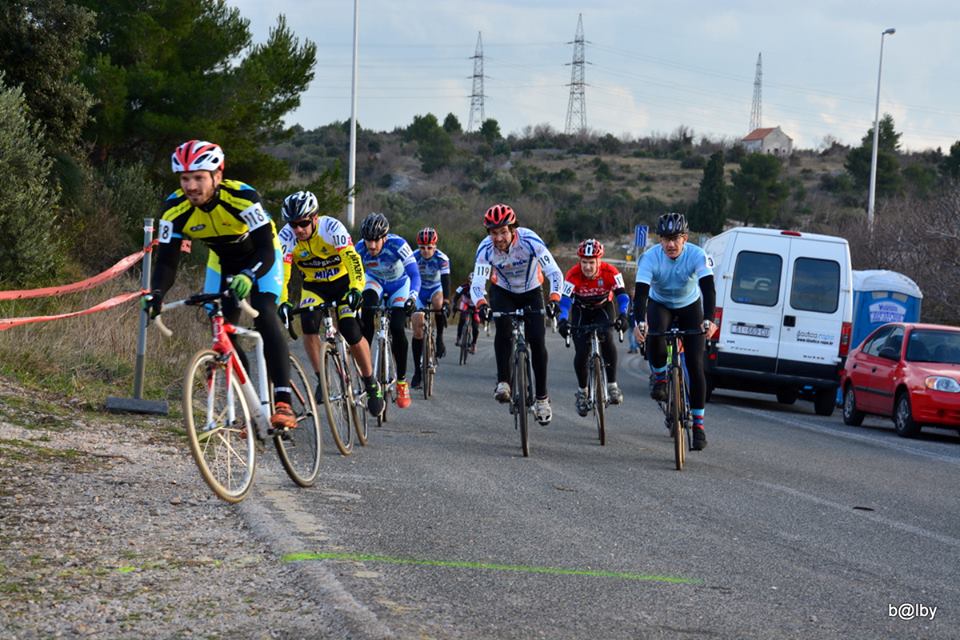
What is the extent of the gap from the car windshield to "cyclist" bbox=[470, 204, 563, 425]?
8203 mm

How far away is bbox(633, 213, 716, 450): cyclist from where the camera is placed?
11.4m

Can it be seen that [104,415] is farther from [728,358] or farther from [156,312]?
[728,358]

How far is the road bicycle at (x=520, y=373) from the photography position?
1123 cm

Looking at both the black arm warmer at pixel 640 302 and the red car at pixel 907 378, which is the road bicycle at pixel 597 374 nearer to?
the black arm warmer at pixel 640 302

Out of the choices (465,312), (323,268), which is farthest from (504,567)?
(465,312)

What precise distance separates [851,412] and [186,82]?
16.4 meters

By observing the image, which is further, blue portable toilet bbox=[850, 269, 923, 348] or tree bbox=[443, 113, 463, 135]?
tree bbox=[443, 113, 463, 135]

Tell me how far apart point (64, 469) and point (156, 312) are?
5.46 feet

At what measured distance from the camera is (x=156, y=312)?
718 cm

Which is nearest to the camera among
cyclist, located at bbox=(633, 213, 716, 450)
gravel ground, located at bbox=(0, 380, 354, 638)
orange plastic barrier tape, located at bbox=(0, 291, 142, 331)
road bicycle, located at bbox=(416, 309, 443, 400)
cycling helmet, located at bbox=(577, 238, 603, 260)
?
gravel ground, located at bbox=(0, 380, 354, 638)

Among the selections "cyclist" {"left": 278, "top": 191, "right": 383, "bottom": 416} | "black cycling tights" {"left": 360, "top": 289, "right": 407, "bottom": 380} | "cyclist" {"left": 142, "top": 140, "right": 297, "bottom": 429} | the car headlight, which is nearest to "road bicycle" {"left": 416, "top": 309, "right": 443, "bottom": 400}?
"black cycling tights" {"left": 360, "top": 289, "right": 407, "bottom": 380}

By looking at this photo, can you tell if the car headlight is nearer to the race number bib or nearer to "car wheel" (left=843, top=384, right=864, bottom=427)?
"car wheel" (left=843, top=384, right=864, bottom=427)

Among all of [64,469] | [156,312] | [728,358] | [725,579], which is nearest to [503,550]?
[725,579]

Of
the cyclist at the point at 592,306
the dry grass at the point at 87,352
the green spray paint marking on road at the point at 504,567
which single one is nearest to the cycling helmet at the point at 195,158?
the green spray paint marking on road at the point at 504,567
